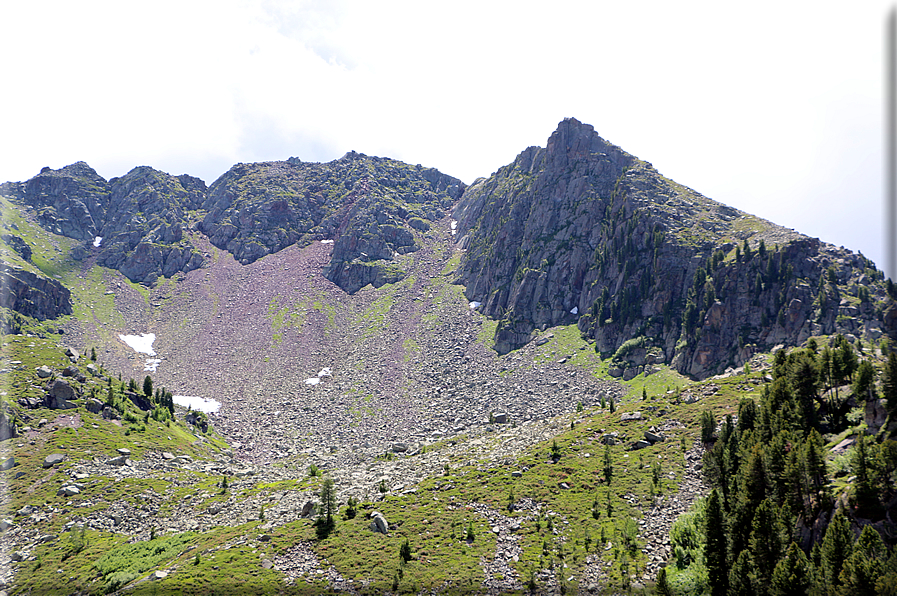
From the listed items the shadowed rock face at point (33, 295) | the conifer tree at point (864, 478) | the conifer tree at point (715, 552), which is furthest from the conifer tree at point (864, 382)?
the shadowed rock face at point (33, 295)

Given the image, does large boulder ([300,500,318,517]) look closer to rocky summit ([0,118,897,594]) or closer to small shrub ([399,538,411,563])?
rocky summit ([0,118,897,594])

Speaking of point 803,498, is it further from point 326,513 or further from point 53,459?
point 53,459

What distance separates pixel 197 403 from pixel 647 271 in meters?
142

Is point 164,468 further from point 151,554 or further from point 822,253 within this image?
point 822,253

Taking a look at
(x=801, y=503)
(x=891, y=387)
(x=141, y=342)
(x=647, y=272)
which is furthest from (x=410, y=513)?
(x=141, y=342)

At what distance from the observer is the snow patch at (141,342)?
164750 mm

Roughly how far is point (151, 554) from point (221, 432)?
231 ft

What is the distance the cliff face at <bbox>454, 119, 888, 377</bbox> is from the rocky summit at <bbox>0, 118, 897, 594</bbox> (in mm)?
679

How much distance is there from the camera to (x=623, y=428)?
226 ft

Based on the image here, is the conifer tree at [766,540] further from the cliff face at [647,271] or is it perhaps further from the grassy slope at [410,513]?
the cliff face at [647,271]

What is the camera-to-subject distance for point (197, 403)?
133m

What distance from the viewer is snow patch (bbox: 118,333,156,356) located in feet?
541

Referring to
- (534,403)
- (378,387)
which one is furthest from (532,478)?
(378,387)

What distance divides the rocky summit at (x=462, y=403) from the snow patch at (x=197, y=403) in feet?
2.25
